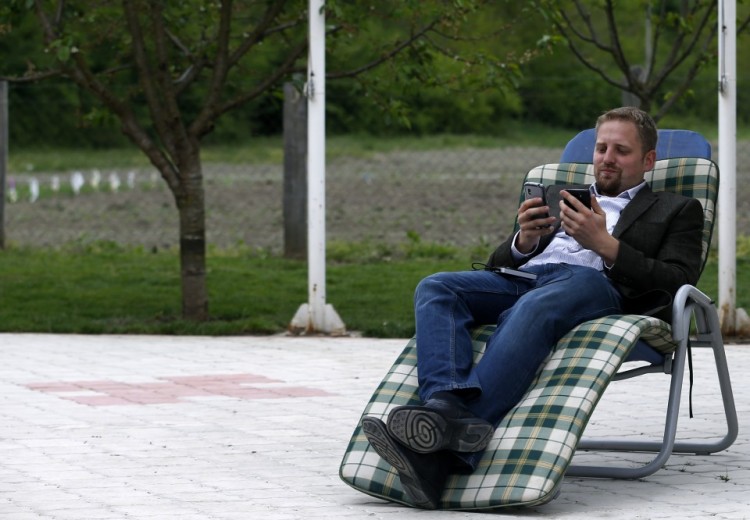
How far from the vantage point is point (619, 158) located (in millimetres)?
5805

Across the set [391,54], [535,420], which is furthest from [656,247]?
[391,54]

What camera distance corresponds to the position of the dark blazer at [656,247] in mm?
5508

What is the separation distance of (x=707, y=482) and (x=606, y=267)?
2.88 feet

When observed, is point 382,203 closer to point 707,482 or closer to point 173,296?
point 173,296

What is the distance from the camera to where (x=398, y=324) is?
9.79 metres

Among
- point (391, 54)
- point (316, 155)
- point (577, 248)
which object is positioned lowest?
point (577, 248)

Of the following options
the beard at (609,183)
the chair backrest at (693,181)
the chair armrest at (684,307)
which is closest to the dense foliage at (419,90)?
the chair backrest at (693,181)

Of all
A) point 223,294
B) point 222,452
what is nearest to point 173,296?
point 223,294

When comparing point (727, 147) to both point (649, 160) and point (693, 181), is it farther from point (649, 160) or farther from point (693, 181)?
point (649, 160)

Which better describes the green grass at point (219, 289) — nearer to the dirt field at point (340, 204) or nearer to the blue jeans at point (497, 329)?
the dirt field at point (340, 204)

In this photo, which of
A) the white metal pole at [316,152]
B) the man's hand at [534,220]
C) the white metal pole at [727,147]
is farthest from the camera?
the white metal pole at [316,152]

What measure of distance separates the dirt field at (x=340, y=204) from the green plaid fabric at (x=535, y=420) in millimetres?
8985

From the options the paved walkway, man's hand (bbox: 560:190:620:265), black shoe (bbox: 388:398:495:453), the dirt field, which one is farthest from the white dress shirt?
the dirt field

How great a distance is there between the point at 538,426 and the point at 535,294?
51 centimetres
